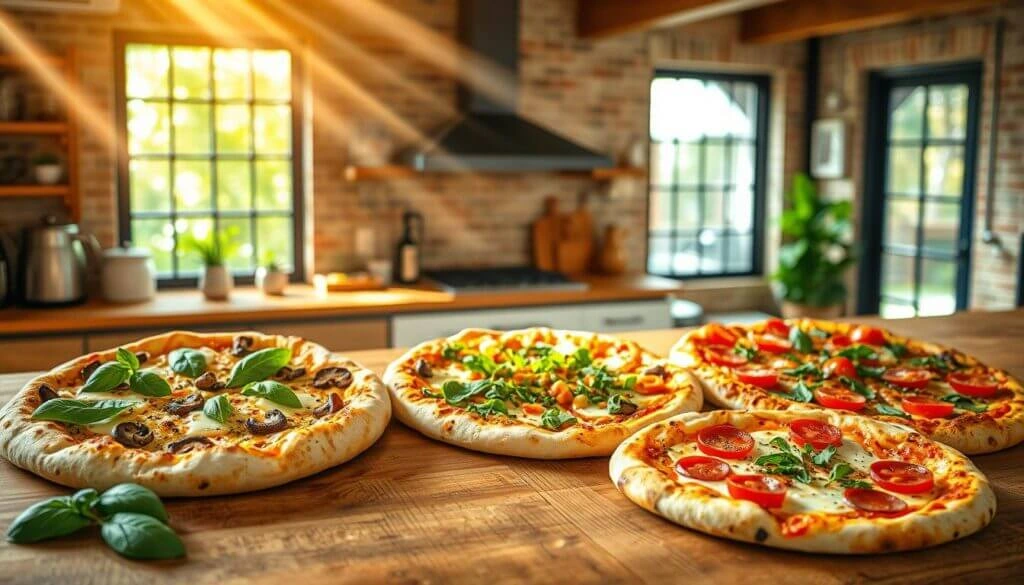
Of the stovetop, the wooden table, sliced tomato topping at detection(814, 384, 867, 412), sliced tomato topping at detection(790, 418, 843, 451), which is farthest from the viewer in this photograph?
the stovetop

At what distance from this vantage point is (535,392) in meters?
2.27

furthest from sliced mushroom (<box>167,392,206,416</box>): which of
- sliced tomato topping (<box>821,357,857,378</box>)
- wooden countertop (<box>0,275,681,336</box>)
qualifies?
wooden countertop (<box>0,275,681,336</box>)

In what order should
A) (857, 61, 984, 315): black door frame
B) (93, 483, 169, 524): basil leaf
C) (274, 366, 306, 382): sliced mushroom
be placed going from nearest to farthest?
1. (93, 483, 169, 524): basil leaf
2. (274, 366, 306, 382): sliced mushroom
3. (857, 61, 984, 315): black door frame

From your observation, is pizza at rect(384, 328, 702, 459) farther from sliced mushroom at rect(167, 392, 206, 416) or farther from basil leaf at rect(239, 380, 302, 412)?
sliced mushroom at rect(167, 392, 206, 416)

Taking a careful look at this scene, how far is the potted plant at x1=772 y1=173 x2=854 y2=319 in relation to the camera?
227 inches

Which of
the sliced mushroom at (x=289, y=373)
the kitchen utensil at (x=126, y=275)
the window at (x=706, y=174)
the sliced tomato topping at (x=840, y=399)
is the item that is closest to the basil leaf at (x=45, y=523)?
the sliced mushroom at (x=289, y=373)

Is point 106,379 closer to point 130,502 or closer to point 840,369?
point 130,502

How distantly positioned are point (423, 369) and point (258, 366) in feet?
1.29

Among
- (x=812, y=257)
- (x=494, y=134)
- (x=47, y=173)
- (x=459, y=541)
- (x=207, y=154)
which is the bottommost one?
(x=459, y=541)

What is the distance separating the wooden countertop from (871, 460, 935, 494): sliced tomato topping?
290 centimetres

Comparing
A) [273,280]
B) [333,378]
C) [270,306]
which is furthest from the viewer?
[273,280]

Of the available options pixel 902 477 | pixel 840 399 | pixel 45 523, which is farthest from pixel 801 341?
pixel 45 523

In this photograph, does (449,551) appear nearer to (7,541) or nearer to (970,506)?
(7,541)

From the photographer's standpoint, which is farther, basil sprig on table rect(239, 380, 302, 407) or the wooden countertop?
the wooden countertop
